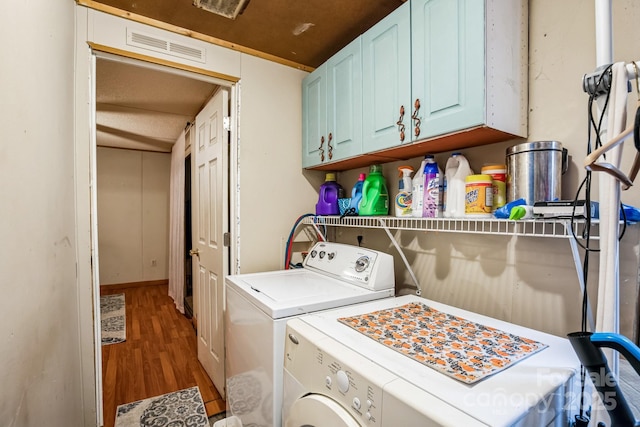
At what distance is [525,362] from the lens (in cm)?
82

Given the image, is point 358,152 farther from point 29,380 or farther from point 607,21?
point 29,380

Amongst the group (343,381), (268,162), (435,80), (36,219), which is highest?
(435,80)

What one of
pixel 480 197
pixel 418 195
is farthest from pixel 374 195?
pixel 480 197

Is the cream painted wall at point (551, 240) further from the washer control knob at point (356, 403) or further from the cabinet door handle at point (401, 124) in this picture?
the washer control knob at point (356, 403)

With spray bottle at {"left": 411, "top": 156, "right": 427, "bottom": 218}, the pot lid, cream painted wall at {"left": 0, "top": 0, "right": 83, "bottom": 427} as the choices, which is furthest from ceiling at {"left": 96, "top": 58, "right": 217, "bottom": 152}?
the pot lid

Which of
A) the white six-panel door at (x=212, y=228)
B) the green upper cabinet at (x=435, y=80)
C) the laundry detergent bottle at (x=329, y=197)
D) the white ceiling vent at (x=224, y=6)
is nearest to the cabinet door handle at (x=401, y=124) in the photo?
the green upper cabinet at (x=435, y=80)

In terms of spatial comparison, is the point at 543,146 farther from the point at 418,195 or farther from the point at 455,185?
the point at 418,195

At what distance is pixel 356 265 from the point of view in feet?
5.25

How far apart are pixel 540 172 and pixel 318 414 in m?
1.11

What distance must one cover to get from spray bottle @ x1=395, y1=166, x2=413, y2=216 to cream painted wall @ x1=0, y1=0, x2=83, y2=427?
1453 millimetres

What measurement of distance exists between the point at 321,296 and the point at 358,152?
2.64 ft

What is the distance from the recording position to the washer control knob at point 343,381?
828 mm

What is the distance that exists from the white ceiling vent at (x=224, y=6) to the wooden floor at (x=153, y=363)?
2.47 meters

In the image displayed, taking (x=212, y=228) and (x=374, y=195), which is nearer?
(x=374, y=195)
